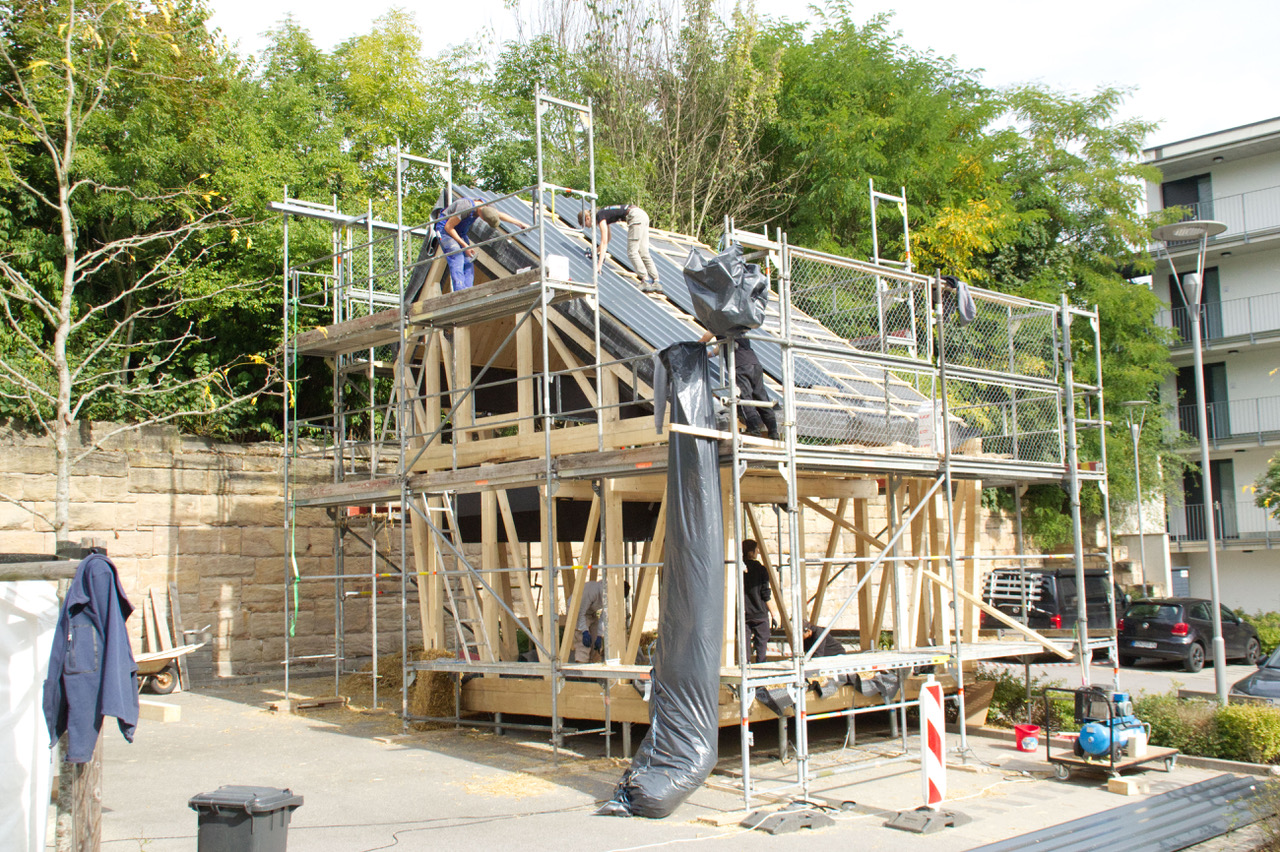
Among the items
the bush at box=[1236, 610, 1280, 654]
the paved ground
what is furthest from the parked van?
the paved ground

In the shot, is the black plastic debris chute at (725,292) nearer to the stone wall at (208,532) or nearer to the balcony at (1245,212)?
the stone wall at (208,532)

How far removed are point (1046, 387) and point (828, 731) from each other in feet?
15.3

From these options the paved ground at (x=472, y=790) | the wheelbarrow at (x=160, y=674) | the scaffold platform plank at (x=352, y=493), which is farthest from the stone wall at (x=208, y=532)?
the paved ground at (x=472, y=790)

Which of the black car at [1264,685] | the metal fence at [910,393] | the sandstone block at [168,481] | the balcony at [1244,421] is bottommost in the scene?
the black car at [1264,685]

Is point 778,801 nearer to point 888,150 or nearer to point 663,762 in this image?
point 663,762

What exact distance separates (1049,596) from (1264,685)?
6496 mm

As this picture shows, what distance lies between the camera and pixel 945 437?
36.5 ft

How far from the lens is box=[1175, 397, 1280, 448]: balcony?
34.0m

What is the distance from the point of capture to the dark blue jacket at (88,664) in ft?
21.4

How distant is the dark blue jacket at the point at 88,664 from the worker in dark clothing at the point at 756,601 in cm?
663

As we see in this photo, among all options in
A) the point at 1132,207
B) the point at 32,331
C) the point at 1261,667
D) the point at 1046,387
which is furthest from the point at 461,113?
the point at 1261,667

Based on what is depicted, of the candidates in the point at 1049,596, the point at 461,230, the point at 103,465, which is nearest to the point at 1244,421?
the point at 1049,596

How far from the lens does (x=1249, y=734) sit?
37.1 ft

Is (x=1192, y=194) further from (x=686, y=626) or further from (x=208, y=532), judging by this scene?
(x=686, y=626)
